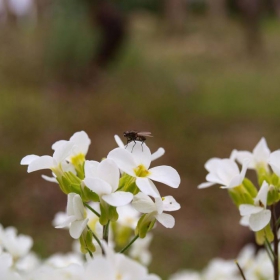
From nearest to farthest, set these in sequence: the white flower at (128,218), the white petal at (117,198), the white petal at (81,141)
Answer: the white petal at (117,198)
the white petal at (81,141)
the white flower at (128,218)

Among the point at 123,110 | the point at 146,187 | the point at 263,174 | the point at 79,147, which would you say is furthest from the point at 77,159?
the point at 123,110

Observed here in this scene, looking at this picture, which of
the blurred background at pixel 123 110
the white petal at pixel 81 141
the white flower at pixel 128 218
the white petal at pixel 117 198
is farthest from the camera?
the blurred background at pixel 123 110

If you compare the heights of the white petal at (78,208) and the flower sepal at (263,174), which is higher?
the white petal at (78,208)

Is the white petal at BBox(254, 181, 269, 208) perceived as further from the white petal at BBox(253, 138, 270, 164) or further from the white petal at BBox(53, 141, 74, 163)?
the white petal at BBox(53, 141, 74, 163)

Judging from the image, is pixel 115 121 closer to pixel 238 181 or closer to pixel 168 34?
pixel 238 181

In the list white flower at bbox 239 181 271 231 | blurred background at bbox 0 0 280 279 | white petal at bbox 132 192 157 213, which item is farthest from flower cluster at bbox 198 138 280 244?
blurred background at bbox 0 0 280 279

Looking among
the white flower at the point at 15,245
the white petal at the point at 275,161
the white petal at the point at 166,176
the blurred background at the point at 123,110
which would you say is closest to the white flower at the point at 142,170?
the white petal at the point at 166,176

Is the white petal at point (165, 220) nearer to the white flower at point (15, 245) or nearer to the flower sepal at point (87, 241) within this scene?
the flower sepal at point (87, 241)
